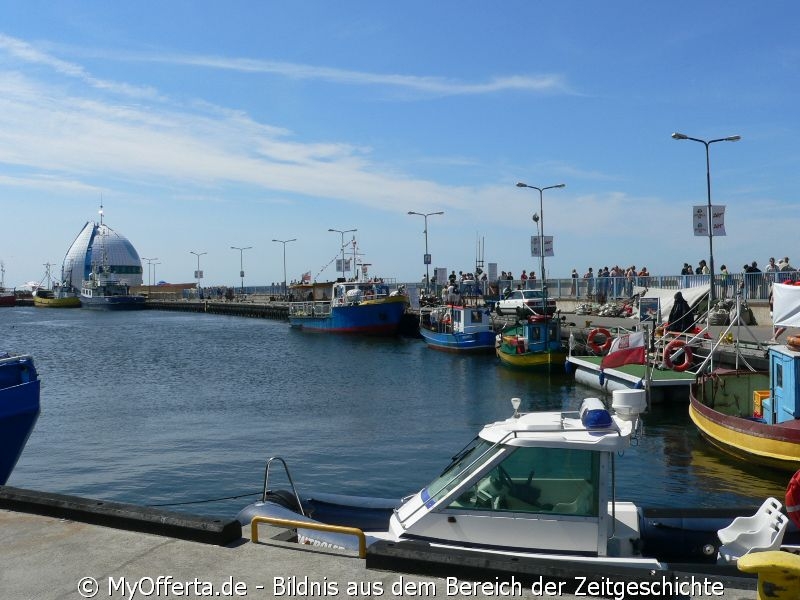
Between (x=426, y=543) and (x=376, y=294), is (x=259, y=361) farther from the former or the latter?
(x=426, y=543)

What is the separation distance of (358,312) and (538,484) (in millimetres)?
48654

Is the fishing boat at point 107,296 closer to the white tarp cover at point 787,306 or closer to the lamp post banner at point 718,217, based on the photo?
the lamp post banner at point 718,217

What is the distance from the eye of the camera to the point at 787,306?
16.2 metres

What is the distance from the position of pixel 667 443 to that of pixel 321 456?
8.22m

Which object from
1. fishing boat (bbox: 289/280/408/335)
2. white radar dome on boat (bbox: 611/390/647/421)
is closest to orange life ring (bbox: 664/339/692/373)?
white radar dome on boat (bbox: 611/390/647/421)

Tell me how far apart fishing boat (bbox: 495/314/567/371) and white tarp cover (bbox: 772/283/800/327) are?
602 inches

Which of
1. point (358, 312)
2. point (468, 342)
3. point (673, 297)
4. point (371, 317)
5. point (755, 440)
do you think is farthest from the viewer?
point (358, 312)

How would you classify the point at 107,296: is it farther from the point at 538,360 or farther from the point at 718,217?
the point at 718,217

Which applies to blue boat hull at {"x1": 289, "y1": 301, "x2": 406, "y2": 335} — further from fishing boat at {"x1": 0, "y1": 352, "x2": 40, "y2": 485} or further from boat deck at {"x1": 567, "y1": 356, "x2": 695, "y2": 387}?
fishing boat at {"x1": 0, "y1": 352, "x2": 40, "y2": 485}

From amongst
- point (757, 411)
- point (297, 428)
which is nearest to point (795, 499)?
point (757, 411)

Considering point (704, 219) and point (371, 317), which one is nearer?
point (704, 219)

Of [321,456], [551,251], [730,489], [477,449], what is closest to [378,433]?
[321,456]

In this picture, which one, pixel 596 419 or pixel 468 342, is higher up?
pixel 596 419

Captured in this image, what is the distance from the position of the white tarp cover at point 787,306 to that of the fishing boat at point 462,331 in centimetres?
2383
